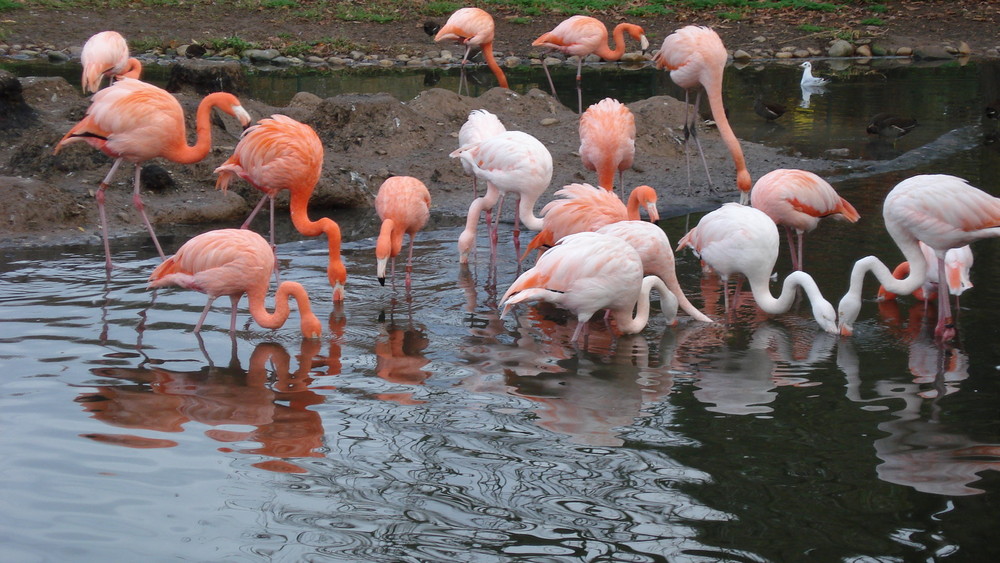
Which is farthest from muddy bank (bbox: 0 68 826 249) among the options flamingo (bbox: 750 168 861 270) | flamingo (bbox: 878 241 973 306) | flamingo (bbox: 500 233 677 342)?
flamingo (bbox: 500 233 677 342)

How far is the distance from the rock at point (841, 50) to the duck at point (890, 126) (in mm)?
8999

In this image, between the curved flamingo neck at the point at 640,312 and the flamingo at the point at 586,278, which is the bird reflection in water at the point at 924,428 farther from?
the flamingo at the point at 586,278

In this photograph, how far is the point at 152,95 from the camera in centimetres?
665

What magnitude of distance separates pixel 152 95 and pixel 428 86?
933cm

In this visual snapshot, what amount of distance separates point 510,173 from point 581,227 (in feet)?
2.85

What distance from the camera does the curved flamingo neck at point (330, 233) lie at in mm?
5715

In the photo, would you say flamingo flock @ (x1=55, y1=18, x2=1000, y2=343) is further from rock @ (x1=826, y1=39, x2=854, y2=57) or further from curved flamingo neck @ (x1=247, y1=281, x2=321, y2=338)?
rock @ (x1=826, y1=39, x2=854, y2=57)

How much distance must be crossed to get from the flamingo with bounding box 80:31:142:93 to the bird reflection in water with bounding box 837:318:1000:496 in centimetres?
784

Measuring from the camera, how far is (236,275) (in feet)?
16.7

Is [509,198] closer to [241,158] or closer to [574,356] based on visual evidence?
[241,158]

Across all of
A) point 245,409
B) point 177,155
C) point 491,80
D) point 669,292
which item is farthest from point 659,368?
point 491,80

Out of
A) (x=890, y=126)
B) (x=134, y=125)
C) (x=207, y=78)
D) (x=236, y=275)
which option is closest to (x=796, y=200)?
(x=236, y=275)

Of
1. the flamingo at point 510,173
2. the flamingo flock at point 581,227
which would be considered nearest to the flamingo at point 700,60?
the flamingo flock at point 581,227

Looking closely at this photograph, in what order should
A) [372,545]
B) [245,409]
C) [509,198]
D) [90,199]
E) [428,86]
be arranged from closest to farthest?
[372,545] < [245,409] < [90,199] < [509,198] < [428,86]
